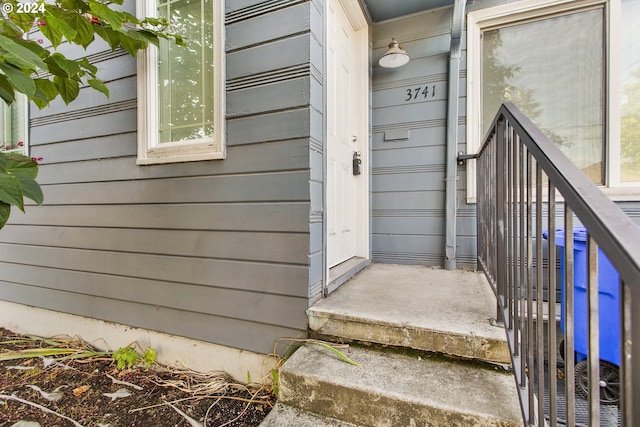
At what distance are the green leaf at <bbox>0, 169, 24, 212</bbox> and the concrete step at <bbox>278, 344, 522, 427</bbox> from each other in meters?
1.22

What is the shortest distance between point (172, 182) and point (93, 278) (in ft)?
3.45

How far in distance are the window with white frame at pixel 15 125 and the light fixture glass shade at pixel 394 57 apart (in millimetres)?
3071

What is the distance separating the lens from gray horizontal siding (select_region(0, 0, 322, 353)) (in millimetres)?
1589

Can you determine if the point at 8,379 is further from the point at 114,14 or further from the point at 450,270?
the point at 450,270

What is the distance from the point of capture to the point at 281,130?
161 centimetres

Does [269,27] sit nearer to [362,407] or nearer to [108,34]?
[108,34]

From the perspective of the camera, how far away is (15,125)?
2.72 metres

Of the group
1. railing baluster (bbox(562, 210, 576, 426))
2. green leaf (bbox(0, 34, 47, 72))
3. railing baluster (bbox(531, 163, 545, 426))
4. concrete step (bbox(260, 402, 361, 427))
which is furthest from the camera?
concrete step (bbox(260, 402, 361, 427))

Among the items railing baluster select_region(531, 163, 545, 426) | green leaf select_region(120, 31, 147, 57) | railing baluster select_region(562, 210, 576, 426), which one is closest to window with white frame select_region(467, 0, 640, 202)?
railing baluster select_region(531, 163, 545, 426)

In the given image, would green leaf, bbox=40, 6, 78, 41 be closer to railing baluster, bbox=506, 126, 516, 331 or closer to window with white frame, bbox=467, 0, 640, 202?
railing baluster, bbox=506, 126, 516, 331

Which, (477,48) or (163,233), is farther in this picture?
(477,48)

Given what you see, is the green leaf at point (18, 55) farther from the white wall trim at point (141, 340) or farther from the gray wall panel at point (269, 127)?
the white wall trim at point (141, 340)

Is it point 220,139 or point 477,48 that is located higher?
point 477,48

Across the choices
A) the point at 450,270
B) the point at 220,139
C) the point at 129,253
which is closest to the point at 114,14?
the point at 220,139
